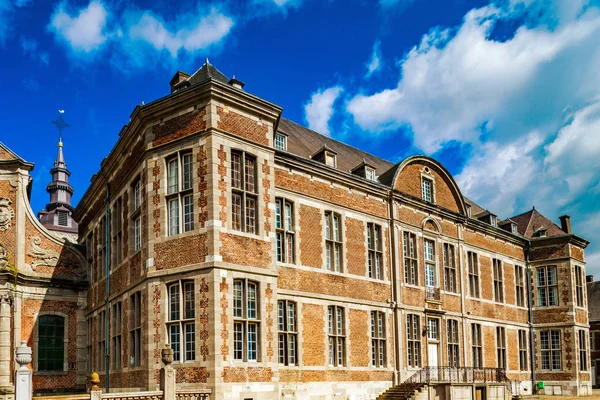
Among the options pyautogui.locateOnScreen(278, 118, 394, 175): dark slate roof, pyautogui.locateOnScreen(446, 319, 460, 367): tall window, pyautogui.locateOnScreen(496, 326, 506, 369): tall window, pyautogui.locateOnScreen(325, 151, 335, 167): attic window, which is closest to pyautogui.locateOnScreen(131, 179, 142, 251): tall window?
pyautogui.locateOnScreen(278, 118, 394, 175): dark slate roof

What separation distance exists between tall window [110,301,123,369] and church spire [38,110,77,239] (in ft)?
179

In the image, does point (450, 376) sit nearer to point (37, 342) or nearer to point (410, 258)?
point (410, 258)

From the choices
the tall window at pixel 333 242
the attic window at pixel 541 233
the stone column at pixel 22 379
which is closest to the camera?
the stone column at pixel 22 379

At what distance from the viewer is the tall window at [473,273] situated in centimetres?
3322

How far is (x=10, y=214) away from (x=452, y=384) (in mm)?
18666

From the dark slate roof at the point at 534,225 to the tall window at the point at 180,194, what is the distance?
25898mm

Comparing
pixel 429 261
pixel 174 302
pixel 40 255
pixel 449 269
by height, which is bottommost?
pixel 174 302

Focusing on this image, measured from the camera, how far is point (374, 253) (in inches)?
1075

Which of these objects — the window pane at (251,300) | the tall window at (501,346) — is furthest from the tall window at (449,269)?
the window pane at (251,300)

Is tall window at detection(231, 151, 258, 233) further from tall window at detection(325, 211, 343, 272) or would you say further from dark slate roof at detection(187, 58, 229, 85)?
tall window at detection(325, 211, 343, 272)

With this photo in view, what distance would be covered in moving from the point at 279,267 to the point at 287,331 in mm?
2111

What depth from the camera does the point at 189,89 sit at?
65.7 feet

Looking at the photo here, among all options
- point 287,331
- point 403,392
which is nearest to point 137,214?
point 287,331

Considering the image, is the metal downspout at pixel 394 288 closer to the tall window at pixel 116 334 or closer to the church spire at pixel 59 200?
the tall window at pixel 116 334
